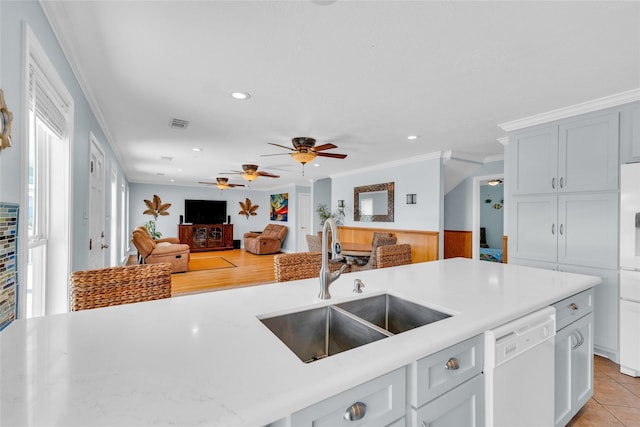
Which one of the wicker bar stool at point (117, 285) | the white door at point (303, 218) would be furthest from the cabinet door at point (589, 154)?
the white door at point (303, 218)

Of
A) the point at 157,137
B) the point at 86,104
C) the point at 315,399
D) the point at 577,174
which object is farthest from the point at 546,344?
the point at 157,137

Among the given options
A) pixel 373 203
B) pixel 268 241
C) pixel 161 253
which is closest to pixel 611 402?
pixel 373 203

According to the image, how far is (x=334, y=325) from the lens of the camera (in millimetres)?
1344

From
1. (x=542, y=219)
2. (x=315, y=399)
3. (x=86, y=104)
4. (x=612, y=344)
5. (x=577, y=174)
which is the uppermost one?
(x=86, y=104)

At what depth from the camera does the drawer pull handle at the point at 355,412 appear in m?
0.79

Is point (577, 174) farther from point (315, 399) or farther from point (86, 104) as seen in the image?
point (86, 104)

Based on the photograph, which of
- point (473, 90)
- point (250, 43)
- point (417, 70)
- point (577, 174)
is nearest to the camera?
point (250, 43)

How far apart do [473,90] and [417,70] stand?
678 mm

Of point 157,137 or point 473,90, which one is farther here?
point 157,137

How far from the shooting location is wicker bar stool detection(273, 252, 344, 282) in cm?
212

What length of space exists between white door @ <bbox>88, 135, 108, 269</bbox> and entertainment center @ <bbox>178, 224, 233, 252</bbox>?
20.3 feet

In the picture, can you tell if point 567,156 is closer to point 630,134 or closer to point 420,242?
point 630,134

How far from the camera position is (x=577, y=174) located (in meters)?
2.83

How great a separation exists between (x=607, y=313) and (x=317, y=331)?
9.88 feet
